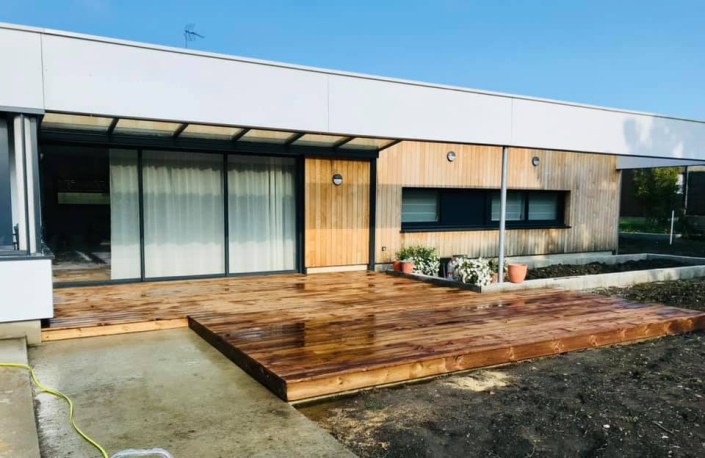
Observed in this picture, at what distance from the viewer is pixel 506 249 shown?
34.0 ft

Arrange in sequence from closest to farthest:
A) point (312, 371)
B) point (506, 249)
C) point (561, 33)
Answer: point (312, 371) → point (506, 249) → point (561, 33)

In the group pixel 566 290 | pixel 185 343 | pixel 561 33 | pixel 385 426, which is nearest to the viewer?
pixel 385 426

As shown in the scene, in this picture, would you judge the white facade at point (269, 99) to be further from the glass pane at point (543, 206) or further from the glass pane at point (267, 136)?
the glass pane at point (543, 206)

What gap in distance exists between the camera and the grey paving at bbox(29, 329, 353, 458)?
265 cm

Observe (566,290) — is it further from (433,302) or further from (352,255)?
(352,255)

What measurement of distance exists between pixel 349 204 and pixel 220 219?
215 centimetres

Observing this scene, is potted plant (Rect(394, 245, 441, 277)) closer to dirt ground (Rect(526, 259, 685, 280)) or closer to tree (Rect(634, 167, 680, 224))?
dirt ground (Rect(526, 259, 685, 280))

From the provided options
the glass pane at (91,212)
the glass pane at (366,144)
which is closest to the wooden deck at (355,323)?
the glass pane at (91,212)

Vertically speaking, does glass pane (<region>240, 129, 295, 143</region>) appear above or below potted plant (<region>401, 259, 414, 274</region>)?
above

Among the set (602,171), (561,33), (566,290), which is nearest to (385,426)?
(566,290)

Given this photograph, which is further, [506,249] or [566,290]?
[506,249]

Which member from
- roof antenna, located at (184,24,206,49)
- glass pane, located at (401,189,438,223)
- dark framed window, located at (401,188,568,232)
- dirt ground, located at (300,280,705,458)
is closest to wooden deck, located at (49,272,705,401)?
dirt ground, located at (300,280,705,458)

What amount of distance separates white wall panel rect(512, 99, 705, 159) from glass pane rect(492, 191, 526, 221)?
2.84 meters

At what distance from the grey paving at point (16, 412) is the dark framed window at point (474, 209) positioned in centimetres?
659
